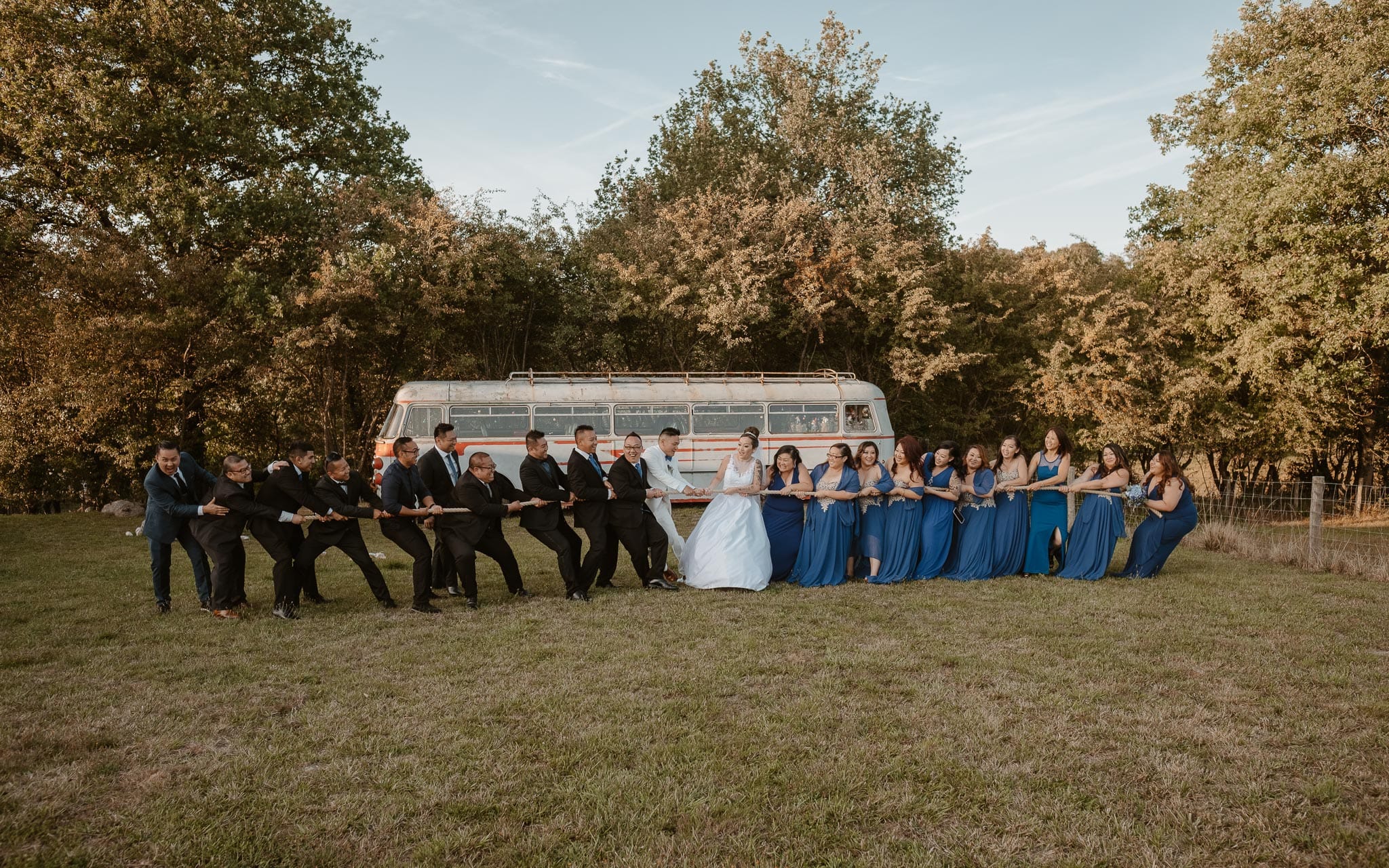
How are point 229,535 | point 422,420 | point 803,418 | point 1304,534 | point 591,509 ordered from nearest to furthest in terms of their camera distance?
point 229,535
point 591,509
point 1304,534
point 422,420
point 803,418

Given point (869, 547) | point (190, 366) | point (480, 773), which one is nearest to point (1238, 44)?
point (869, 547)

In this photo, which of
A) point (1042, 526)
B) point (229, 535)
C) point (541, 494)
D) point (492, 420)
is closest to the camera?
point (229, 535)

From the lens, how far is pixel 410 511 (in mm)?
8703

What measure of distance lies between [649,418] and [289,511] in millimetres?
11835

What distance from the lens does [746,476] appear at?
32.3ft

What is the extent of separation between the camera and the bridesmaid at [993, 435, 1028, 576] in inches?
401

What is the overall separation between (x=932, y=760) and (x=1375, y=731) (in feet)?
8.65

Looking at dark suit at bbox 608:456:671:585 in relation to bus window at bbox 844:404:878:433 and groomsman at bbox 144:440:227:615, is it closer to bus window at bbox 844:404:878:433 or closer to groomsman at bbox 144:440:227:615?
groomsman at bbox 144:440:227:615

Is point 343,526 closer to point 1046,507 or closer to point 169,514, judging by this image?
point 169,514

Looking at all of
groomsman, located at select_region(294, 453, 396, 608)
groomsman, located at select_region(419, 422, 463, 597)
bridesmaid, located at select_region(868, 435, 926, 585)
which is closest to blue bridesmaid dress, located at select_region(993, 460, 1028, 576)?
bridesmaid, located at select_region(868, 435, 926, 585)

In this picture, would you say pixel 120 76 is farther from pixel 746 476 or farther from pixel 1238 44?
pixel 1238 44

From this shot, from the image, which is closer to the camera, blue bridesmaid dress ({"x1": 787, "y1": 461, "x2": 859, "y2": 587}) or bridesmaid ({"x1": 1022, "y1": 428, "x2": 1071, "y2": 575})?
blue bridesmaid dress ({"x1": 787, "y1": 461, "x2": 859, "y2": 587})

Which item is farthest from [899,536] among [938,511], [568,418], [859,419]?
[859,419]

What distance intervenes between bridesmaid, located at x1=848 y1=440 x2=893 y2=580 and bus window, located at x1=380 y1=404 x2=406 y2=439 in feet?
38.4
